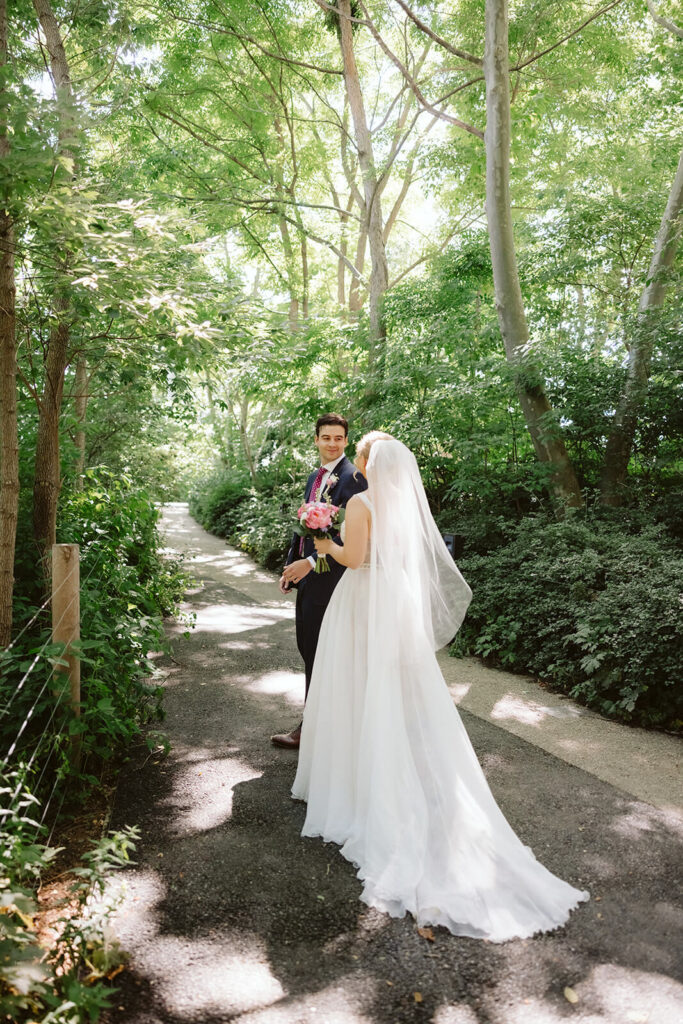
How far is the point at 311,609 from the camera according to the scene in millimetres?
4625

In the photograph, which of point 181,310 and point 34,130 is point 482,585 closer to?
point 181,310

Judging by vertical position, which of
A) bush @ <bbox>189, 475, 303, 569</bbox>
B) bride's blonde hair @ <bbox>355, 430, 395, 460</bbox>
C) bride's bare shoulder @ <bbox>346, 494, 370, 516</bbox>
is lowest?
bush @ <bbox>189, 475, 303, 569</bbox>

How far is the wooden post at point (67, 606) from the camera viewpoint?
376 cm

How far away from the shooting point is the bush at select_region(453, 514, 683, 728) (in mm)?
5477

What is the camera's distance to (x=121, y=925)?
2854 mm

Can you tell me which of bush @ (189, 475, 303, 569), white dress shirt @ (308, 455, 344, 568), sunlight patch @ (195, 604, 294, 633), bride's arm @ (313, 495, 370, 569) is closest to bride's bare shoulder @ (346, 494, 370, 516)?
bride's arm @ (313, 495, 370, 569)

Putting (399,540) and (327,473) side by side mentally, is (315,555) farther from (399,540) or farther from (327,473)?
(399,540)

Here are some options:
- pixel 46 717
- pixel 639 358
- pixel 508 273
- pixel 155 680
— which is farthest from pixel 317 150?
pixel 46 717

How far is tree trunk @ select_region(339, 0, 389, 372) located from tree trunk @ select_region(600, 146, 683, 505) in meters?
4.61

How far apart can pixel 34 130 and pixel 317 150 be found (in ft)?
51.1

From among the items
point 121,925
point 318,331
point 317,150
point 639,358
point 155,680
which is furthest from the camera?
point 317,150

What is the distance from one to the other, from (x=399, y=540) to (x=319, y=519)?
49cm

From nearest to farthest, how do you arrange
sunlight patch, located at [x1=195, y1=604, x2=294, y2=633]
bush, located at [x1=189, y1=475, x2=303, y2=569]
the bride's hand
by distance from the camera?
the bride's hand, sunlight patch, located at [x1=195, y1=604, x2=294, y2=633], bush, located at [x1=189, y1=475, x2=303, y2=569]

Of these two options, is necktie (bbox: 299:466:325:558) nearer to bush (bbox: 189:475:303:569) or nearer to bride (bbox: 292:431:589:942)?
bride (bbox: 292:431:589:942)
